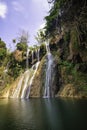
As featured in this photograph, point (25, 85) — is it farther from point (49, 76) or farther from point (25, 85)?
point (49, 76)

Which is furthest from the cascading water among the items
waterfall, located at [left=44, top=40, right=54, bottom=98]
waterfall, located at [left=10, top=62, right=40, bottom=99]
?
waterfall, located at [left=44, top=40, right=54, bottom=98]

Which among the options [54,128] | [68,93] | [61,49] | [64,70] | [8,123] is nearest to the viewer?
[54,128]

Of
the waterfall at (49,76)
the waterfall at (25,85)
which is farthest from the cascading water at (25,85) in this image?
the waterfall at (49,76)

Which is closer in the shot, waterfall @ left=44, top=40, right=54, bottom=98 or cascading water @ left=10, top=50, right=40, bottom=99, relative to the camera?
waterfall @ left=44, top=40, right=54, bottom=98

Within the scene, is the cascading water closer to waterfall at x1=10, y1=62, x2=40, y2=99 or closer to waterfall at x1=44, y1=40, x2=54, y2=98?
waterfall at x1=10, y1=62, x2=40, y2=99

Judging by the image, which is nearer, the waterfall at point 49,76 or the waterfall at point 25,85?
the waterfall at point 49,76

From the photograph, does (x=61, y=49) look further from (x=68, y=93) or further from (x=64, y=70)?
(x=68, y=93)

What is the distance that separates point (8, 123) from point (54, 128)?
108 inches

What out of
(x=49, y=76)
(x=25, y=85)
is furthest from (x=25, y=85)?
(x=49, y=76)

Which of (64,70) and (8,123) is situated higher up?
(64,70)

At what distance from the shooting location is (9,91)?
3891 cm

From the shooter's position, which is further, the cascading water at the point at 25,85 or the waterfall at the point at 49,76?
the cascading water at the point at 25,85

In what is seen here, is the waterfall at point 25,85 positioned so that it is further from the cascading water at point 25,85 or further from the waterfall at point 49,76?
the waterfall at point 49,76

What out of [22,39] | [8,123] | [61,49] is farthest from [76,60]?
[22,39]
